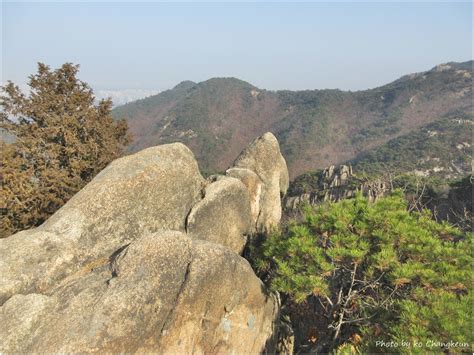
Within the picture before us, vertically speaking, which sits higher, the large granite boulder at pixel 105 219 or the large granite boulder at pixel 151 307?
the large granite boulder at pixel 105 219

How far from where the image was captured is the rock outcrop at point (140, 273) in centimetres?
693

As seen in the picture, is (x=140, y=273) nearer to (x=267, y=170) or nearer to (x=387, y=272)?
(x=387, y=272)

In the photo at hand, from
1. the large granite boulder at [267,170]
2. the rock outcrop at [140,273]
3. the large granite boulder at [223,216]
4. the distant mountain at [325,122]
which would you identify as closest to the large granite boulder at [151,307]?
the rock outcrop at [140,273]

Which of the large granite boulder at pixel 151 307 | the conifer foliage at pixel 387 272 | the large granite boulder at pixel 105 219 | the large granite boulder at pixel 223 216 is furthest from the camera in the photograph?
the large granite boulder at pixel 223 216

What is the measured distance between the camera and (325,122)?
404 feet

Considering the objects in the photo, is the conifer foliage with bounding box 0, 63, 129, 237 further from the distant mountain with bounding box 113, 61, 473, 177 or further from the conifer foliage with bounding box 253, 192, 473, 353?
the distant mountain with bounding box 113, 61, 473, 177

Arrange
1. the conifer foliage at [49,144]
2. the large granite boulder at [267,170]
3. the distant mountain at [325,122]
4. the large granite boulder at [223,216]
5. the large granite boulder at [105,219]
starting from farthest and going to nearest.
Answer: the distant mountain at [325,122]
the large granite boulder at [267,170]
the conifer foliage at [49,144]
the large granite boulder at [223,216]
the large granite boulder at [105,219]

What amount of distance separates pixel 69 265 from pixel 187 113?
422 feet

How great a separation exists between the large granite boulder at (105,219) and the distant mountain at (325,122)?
62061 mm

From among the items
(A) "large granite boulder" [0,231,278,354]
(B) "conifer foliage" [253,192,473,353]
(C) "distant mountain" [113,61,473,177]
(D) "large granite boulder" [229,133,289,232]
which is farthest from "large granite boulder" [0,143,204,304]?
(C) "distant mountain" [113,61,473,177]

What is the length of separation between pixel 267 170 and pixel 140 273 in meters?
9.79

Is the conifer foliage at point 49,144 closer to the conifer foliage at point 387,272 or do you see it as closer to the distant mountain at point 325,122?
the conifer foliage at point 387,272

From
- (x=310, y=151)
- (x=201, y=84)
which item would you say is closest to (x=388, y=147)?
(x=310, y=151)

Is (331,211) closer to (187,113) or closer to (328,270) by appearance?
(328,270)
